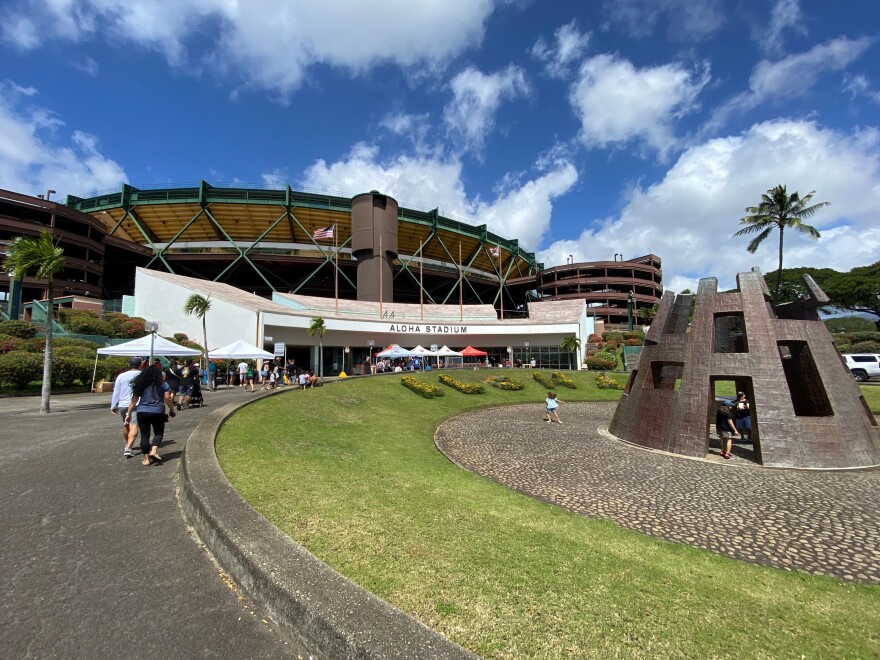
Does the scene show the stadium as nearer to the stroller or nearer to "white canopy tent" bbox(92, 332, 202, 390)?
"white canopy tent" bbox(92, 332, 202, 390)

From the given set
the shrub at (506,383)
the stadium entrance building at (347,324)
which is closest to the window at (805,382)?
the shrub at (506,383)

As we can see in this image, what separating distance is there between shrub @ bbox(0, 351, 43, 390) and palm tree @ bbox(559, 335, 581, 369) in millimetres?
39231

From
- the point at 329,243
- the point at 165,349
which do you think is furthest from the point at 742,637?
the point at 329,243

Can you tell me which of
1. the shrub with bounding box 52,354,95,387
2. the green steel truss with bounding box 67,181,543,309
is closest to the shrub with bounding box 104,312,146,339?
the shrub with bounding box 52,354,95,387

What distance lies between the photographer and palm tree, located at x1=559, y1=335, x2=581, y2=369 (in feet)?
137

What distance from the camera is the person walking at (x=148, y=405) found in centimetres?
666

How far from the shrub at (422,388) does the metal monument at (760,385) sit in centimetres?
1061

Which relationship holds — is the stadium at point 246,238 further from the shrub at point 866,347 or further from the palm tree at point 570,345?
the shrub at point 866,347

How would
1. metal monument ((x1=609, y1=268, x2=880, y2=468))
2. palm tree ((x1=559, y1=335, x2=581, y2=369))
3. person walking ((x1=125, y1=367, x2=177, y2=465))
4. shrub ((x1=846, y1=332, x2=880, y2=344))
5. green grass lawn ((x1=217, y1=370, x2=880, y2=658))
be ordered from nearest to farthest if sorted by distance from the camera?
1. green grass lawn ((x1=217, y1=370, x2=880, y2=658))
2. person walking ((x1=125, y1=367, x2=177, y2=465))
3. metal monument ((x1=609, y1=268, x2=880, y2=468))
4. palm tree ((x1=559, y1=335, x2=581, y2=369))
5. shrub ((x1=846, y1=332, x2=880, y2=344))

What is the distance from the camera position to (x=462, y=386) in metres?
24.4

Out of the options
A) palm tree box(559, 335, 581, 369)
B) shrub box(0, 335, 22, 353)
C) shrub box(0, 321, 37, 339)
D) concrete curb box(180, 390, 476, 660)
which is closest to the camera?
concrete curb box(180, 390, 476, 660)

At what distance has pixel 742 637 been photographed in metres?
3.11

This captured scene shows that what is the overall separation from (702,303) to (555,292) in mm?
68166

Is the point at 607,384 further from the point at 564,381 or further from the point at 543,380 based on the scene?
the point at 543,380
